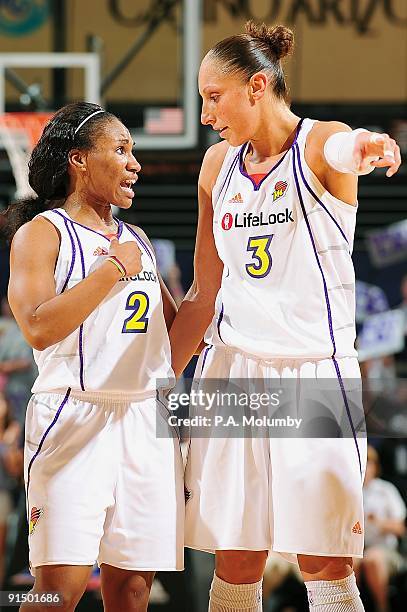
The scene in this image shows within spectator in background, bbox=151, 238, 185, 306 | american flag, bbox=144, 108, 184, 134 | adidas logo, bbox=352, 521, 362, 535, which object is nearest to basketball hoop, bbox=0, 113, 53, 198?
american flag, bbox=144, 108, 184, 134

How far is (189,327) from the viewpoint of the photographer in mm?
3203

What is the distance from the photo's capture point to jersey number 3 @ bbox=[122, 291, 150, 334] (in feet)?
9.66

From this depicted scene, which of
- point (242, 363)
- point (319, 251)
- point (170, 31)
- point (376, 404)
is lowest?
point (376, 404)

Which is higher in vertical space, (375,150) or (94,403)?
(375,150)

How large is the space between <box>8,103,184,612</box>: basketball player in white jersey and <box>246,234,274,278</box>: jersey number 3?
12.5 inches

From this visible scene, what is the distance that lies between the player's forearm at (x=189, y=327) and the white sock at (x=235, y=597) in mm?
727

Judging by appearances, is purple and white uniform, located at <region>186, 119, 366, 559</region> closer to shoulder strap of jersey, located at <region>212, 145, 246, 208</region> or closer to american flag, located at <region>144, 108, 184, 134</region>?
shoulder strap of jersey, located at <region>212, 145, 246, 208</region>

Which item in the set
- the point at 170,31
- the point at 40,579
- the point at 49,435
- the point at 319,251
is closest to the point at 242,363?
the point at 319,251

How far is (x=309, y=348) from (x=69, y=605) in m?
1.00

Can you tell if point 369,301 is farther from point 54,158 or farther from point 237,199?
point 54,158

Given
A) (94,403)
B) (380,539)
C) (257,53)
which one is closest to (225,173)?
(257,53)

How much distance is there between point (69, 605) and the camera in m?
2.74

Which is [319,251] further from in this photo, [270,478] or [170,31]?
[170,31]

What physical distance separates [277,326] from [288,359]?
A: 107mm
